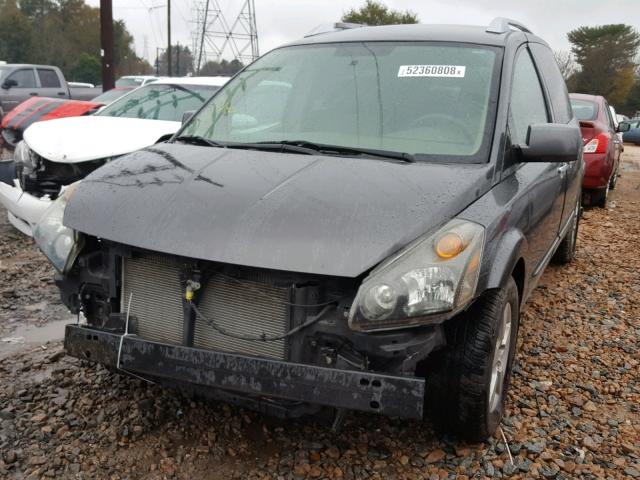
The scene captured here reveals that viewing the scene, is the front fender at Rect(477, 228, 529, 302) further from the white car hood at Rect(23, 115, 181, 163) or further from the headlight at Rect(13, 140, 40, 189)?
the headlight at Rect(13, 140, 40, 189)

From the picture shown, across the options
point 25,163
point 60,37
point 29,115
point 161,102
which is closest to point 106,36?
point 29,115

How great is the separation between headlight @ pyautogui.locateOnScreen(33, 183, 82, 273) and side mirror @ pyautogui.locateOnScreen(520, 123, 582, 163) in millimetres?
2080

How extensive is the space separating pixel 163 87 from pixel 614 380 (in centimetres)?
584

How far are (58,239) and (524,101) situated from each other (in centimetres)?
249

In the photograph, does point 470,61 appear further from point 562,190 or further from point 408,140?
point 562,190

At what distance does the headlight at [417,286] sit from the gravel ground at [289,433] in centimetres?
56

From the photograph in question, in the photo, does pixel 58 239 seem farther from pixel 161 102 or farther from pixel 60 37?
pixel 60 37

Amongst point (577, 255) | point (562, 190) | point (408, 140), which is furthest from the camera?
point (577, 255)

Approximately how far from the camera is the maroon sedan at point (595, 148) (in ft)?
27.1

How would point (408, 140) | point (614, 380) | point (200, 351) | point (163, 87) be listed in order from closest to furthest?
point (200, 351), point (408, 140), point (614, 380), point (163, 87)

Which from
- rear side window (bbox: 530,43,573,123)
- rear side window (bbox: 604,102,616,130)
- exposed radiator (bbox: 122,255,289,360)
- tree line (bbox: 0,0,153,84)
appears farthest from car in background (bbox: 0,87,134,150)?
tree line (bbox: 0,0,153,84)

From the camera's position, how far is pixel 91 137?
564 centimetres

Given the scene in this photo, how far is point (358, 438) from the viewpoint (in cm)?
283

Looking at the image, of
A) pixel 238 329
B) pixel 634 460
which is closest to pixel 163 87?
pixel 238 329
